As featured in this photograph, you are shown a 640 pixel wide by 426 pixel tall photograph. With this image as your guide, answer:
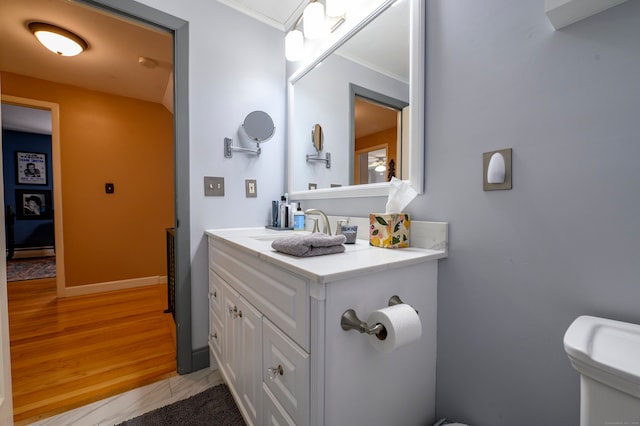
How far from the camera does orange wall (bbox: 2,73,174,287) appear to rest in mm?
2734

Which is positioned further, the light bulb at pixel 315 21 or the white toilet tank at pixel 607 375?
the light bulb at pixel 315 21

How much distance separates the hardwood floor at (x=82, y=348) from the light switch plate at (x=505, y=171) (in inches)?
74.4

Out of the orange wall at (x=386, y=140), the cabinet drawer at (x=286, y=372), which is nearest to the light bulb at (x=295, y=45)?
the orange wall at (x=386, y=140)

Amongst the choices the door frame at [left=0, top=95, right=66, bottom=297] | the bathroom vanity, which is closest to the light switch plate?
the bathroom vanity

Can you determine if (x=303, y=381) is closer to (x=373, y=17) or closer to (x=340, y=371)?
(x=340, y=371)

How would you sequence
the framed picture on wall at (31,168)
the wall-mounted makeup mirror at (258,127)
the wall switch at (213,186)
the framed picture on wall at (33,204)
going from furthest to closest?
the framed picture on wall at (33,204) < the framed picture on wall at (31,168) < the wall-mounted makeup mirror at (258,127) < the wall switch at (213,186)

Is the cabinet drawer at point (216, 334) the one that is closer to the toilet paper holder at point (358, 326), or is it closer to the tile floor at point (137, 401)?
the tile floor at point (137, 401)

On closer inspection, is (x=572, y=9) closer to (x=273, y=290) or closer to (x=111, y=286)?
(x=273, y=290)

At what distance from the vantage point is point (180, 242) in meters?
1.54

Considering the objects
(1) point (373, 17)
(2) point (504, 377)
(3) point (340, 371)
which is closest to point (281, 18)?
(1) point (373, 17)

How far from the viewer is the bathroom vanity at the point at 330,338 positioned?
0.67 meters

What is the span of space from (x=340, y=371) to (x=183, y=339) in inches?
49.7

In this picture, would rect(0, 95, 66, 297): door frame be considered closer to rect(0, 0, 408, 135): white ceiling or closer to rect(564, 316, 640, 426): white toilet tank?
rect(0, 0, 408, 135): white ceiling

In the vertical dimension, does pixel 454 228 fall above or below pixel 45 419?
above
